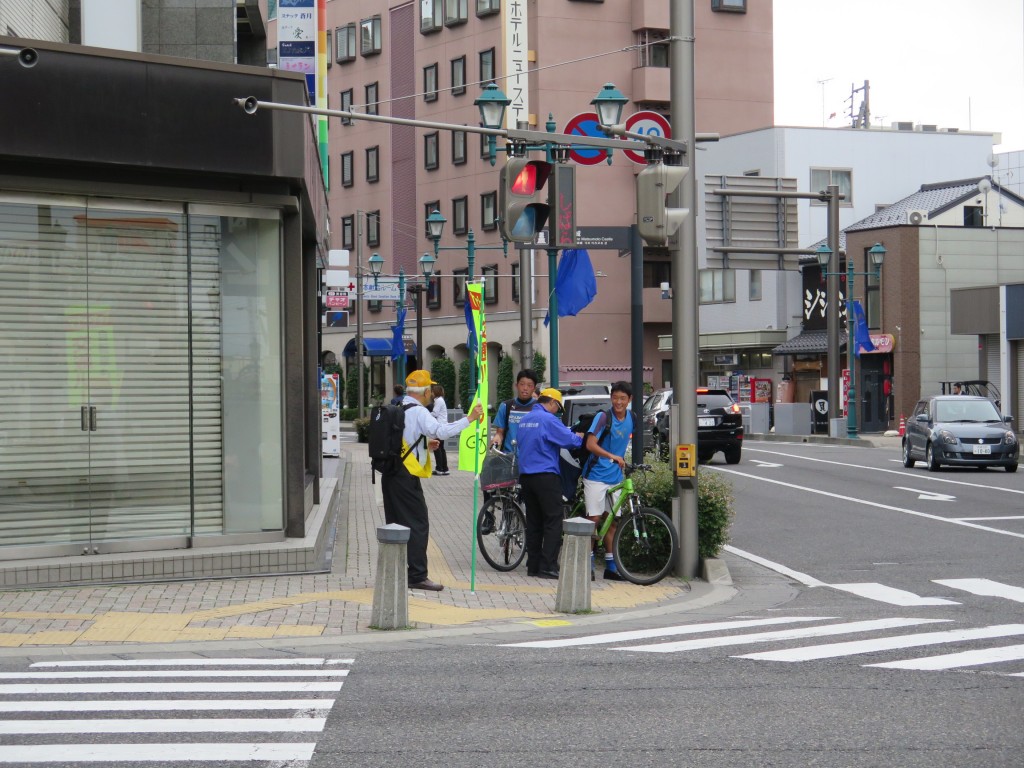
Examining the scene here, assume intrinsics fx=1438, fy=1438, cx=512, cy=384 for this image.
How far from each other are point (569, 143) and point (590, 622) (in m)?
4.95

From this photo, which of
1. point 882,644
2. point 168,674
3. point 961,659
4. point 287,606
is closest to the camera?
point 168,674

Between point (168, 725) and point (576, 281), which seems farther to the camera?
point (576, 281)

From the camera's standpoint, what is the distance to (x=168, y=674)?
8.97m

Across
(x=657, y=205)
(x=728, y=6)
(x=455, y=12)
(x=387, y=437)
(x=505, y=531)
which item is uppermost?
(x=728, y=6)

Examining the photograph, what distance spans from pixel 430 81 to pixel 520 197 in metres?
55.9

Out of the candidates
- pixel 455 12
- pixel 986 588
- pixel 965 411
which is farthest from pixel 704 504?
pixel 455 12

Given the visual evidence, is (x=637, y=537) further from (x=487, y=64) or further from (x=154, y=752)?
(x=487, y=64)

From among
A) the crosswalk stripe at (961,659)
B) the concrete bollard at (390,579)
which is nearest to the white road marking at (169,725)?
Answer: the concrete bollard at (390,579)

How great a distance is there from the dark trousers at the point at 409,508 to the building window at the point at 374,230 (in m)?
61.1

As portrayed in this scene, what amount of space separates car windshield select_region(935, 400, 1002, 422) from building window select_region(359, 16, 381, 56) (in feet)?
154

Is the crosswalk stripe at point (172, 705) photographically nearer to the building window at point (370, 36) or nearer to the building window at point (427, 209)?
the building window at point (427, 209)

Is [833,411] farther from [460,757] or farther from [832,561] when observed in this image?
[460,757]

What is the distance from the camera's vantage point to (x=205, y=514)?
46.3 ft

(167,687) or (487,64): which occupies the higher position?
(487,64)
